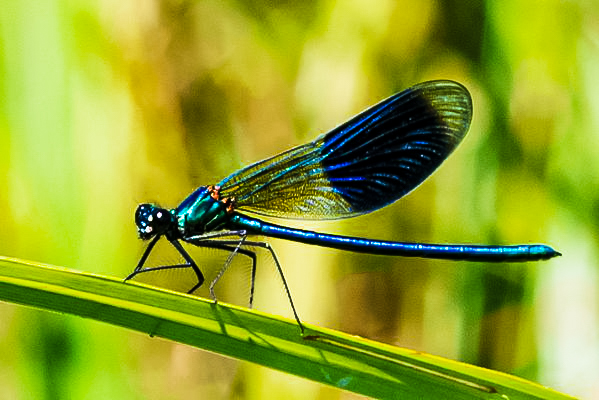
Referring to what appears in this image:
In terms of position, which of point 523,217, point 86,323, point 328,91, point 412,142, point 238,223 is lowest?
point 86,323

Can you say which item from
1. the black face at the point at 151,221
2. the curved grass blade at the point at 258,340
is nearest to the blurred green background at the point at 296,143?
the black face at the point at 151,221

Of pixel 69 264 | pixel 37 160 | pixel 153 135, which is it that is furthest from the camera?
pixel 153 135

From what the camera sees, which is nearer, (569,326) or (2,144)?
(569,326)

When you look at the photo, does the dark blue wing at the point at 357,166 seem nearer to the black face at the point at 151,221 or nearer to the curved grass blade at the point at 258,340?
the black face at the point at 151,221

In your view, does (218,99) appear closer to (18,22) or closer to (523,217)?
(18,22)

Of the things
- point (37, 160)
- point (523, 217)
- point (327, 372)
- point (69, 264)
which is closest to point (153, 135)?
point (37, 160)

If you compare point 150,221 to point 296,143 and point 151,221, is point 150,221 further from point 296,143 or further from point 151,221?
point 296,143

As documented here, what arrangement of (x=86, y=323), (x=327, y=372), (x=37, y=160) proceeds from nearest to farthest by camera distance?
1. (x=327, y=372)
2. (x=86, y=323)
3. (x=37, y=160)

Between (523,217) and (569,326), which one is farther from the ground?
(523,217)
